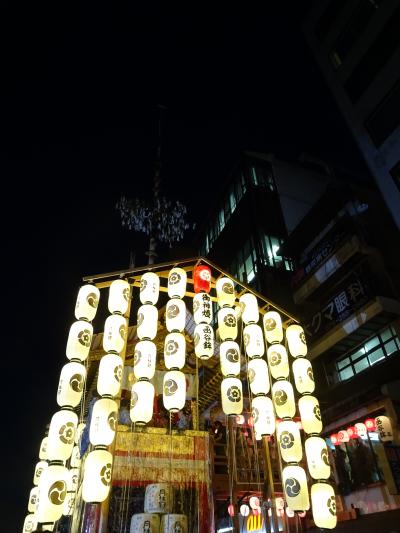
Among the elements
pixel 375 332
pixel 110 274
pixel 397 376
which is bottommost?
pixel 397 376

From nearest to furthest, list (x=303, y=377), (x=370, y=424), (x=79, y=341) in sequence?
(x=79, y=341) < (x=303, y=377) < (x=370, y=424)

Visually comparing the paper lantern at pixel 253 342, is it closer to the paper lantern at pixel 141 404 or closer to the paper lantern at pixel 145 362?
the paper lantern at pixel 145 362

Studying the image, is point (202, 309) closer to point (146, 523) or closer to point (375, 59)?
point (146, 523)

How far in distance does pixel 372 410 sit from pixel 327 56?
56.8 ft

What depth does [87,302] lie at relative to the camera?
32.1ft

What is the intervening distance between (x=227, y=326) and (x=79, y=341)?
12.7ft

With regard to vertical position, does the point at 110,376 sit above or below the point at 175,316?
below

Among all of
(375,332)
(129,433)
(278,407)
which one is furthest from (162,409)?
(375,332)

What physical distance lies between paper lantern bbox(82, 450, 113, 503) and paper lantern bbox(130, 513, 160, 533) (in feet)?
3.71

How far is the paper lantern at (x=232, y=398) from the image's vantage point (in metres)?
9.05

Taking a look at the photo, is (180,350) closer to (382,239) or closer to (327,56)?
(382,239)

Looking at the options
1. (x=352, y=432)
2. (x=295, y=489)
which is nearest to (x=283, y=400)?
(x=295, y=489)

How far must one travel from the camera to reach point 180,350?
9273 millimetres

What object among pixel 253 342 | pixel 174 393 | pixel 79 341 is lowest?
pixel 174 393
